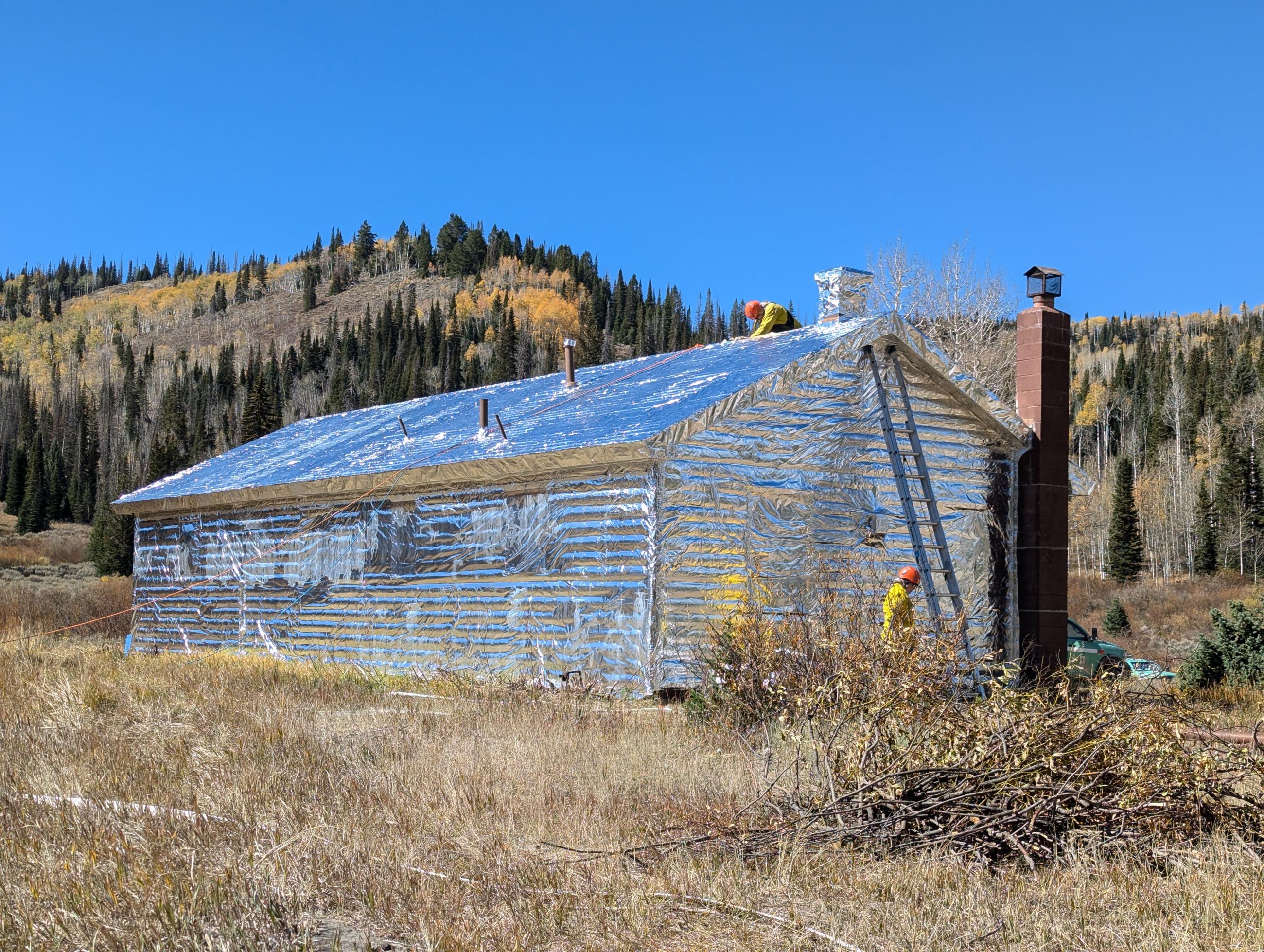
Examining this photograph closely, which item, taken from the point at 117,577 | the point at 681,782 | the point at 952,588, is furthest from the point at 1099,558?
the point at 681,782

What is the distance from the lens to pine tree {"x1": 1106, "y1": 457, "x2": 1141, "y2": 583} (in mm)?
65000

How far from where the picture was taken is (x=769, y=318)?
17.6 metres

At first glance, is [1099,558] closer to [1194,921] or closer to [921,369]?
[921,369]

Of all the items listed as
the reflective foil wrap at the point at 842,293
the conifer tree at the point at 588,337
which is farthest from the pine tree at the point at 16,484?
the reflective foil wrap at the point at 842,293

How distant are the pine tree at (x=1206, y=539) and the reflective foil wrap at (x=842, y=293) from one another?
5674 centimetres

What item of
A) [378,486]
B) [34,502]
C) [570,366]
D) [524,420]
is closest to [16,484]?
[34,502]

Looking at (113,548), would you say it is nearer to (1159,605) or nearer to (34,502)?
(34,502)

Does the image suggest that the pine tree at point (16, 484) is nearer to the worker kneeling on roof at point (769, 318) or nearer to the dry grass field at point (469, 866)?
the worker kneeling on roof at point (769, 318)

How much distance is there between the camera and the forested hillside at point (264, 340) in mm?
99000

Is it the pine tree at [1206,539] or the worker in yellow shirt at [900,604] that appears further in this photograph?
the pine tree at [1206,539]

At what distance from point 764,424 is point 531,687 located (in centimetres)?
388

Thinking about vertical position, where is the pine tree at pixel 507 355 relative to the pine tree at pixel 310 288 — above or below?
below

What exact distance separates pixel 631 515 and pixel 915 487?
13.0 feet

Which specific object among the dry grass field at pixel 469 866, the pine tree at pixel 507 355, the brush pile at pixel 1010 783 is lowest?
the dry grass field at pixel 469 866
